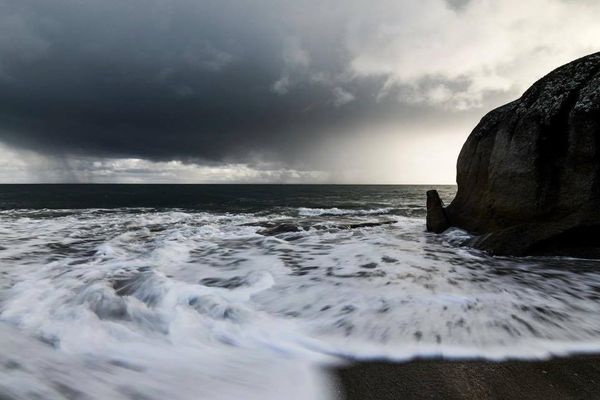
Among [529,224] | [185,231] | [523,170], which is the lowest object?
[185,231]

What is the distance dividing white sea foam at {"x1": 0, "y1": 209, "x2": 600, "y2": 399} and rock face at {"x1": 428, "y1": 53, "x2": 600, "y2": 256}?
778 mm

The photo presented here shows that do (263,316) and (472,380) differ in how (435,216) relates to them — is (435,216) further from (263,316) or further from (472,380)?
(472,380)

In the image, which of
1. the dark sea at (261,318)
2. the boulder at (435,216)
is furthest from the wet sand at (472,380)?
the boulder at (435,216)

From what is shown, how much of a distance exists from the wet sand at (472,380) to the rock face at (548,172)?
5.43 meters

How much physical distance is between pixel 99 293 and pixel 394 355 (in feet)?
14.8

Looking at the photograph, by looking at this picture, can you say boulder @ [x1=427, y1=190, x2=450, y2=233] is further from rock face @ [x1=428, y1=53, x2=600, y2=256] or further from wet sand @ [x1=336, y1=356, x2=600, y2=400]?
wet sand @ [x1=336, y1=356, x2=600, y2=400]

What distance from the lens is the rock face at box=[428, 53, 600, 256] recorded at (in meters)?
7.21

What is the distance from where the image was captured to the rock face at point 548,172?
7215mm

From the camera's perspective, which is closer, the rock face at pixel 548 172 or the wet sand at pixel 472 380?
the wet sand at pixel 472 380

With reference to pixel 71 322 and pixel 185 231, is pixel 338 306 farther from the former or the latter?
pixel 185 231

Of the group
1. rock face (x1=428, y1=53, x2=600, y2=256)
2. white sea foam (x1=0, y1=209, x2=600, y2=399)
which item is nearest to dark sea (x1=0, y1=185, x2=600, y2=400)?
white sea foam (x1=0, y1=209, x2=600, y2=399)

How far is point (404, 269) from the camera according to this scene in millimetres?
6355

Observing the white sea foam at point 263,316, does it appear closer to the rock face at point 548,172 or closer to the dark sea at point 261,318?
the dark sea at point 261,318

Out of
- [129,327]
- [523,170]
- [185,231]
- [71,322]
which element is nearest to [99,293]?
[71,322]
